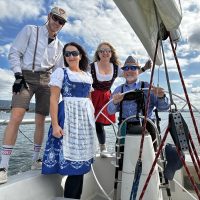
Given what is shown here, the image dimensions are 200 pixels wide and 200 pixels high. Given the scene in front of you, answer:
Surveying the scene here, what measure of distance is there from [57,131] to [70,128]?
135 millimetres

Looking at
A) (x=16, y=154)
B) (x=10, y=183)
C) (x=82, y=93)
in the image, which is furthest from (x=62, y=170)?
(x=16, y=154)

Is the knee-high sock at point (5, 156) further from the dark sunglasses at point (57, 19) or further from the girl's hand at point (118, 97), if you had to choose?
the dark sunglasses at point (57, 19)

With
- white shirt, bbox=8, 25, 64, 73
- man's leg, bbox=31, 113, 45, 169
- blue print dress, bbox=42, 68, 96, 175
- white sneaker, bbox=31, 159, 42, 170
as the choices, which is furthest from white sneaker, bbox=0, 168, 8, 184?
white shirt, bbox=8, 25, 64, 73

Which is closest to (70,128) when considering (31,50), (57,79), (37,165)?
(57,79)

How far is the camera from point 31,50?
273 centimetres

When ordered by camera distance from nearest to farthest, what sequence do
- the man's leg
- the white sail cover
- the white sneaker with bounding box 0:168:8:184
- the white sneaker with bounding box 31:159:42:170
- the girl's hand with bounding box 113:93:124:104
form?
the white sail cover → the white sneaker with bounding box 0:168:8:184 → the girl's hand with bounding box 113:93:124:104 → the white sneaker with bounding box 31:159:42:170 → the man's leg

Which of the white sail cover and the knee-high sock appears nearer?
the white sail cover

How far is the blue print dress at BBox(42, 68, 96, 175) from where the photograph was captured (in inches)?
86.0

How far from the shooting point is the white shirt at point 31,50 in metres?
2.67

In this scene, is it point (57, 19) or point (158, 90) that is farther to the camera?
point (57, 19)

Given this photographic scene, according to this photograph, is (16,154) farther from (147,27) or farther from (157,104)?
(147,27)

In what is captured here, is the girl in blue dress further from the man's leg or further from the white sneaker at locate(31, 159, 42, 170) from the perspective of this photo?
the man's leg

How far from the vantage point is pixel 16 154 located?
32.3 feet

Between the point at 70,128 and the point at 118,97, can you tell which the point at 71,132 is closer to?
the point at 70,128
